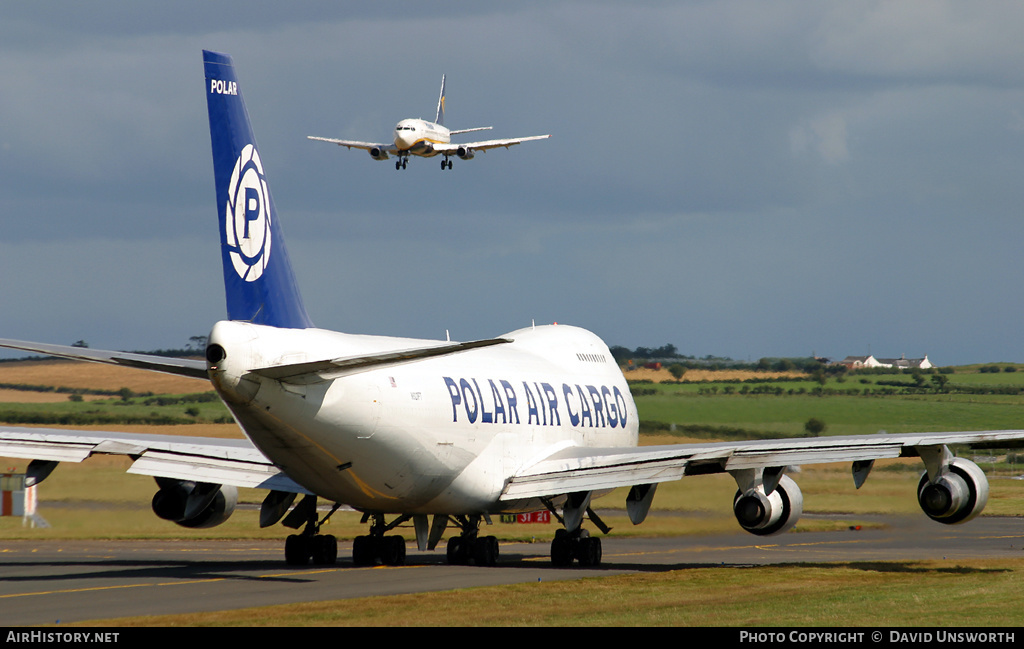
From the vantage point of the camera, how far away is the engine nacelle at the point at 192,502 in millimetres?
27734

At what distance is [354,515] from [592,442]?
16368mm

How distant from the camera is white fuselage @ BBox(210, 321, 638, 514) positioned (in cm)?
2145

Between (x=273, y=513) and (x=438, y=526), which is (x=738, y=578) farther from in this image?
(x=273, y=513)

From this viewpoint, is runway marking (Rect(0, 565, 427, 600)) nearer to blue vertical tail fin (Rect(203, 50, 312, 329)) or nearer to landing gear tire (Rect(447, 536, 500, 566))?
landing gear tire (Rect(447, 536, 500, 566))

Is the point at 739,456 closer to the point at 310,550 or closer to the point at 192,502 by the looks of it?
the point at 310,550

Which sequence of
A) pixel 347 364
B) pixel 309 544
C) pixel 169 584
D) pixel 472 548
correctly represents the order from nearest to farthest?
1. pixel 347 364
2. pixel 169 584
3. pixel 309 544
4. pixel 472 548

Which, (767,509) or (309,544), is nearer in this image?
(767,509)

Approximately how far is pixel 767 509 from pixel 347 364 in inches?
369

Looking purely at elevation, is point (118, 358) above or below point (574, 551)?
above

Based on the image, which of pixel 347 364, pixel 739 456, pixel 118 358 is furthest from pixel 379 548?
pixel 118 358

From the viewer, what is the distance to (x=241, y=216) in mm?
22516

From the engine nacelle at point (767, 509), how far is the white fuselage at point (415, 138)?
→ 161ft

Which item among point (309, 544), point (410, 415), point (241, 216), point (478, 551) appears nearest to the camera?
point (241, 216)
